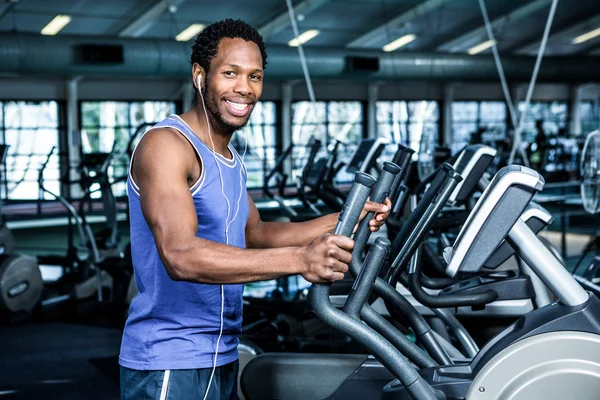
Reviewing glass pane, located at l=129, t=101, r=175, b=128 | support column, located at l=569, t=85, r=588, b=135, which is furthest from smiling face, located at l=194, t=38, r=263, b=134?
support column, located at l=569, t=85, r=588, b=135

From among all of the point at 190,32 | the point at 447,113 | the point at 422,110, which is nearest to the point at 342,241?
the point at 190,32

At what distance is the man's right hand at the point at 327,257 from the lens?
1.29 metres

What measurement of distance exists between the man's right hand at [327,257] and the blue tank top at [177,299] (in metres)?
0.22

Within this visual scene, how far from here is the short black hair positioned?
1.50 metres

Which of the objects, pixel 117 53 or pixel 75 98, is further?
pixel 75 98

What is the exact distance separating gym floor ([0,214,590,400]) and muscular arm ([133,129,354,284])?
2.66 meters

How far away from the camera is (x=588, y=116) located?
20281 mm

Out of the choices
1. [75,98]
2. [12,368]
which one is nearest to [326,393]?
[12,368]

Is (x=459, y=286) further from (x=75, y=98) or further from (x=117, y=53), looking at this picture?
(x=75, y=98)

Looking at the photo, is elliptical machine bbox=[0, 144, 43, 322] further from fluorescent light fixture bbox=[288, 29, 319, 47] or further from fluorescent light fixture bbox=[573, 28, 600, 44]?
fluorescent light fixture bbox=[573, 28, 600, 44]

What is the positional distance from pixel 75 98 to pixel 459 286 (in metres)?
11.7

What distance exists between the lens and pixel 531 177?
1.45 meters

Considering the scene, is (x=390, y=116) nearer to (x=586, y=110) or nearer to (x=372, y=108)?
(x=372, y=108)

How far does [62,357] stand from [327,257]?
374 centimetres
